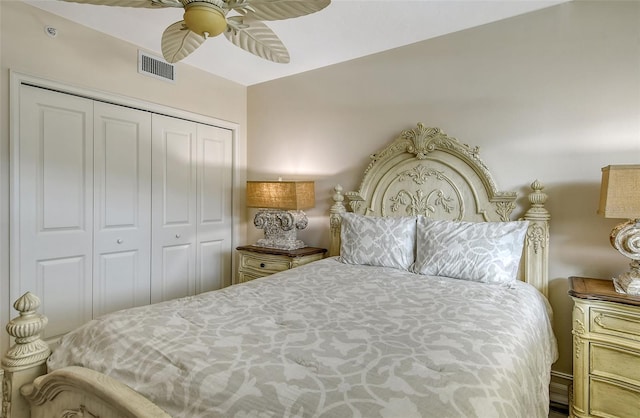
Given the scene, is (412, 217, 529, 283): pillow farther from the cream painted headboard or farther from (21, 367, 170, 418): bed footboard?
(21, 367, 170, 418): bed footboard

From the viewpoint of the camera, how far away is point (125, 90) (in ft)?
9.09

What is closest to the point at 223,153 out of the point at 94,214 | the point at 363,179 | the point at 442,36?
the point at 94,214

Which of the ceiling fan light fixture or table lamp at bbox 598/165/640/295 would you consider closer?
the ceiling fan light fixture

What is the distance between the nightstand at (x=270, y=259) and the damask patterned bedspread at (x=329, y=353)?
1.16m

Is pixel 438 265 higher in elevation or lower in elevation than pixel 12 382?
higher

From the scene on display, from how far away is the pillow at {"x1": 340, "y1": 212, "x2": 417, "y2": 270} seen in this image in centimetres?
233

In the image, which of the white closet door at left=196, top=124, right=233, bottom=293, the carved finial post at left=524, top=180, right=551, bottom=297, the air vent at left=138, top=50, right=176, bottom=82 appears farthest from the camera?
the white closet door at left=196, top=124, right=233, bottom=293

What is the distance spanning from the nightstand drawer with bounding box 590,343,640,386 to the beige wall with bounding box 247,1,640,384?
0.45 metres

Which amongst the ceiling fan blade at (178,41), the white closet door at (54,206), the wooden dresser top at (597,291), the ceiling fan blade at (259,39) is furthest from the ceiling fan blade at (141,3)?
the wooden dresser top at (597,291)

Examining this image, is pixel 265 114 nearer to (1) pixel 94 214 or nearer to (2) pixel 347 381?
(1) pixel 94 214

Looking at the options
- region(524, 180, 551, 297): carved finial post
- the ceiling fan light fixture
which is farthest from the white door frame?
region(524, 180, 551, 297): carved finial post

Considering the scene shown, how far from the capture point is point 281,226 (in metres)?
3.16

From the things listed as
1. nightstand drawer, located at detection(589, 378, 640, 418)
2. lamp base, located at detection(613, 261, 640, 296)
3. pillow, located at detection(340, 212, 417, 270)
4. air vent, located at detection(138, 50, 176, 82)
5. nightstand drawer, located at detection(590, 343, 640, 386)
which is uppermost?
air vent, located at detection(138, 50, 176, 82)

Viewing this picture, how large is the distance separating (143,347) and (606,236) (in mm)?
2469
